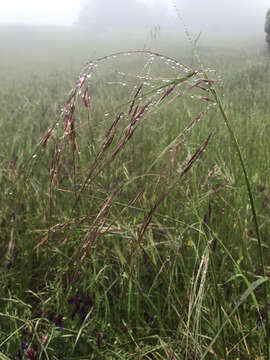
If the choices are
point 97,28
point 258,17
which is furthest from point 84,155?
point 258,17

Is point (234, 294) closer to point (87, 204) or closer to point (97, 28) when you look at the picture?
point (87, 204)

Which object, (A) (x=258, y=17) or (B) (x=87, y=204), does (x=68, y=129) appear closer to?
(B) (x=87, y=204)

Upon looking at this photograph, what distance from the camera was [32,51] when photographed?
30.4 meters

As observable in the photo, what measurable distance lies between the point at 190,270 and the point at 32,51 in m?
32.8

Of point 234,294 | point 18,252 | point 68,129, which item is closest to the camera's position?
point 68,129

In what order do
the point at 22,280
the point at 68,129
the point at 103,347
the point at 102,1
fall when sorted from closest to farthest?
1. the point at 68,129
2. the point at 103,347
3. the point at 22,280
4. the point at 102,1

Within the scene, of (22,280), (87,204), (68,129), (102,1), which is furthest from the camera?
(102,1)

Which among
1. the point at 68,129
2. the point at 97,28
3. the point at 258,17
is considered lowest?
the point at 68,129

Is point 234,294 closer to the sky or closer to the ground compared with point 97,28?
closer to the ground

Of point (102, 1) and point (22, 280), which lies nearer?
point (22, 280)

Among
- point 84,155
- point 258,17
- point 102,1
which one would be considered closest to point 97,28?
point 102,1

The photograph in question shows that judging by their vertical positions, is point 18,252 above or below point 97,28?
below

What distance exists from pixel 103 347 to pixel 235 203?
1001 millimetres

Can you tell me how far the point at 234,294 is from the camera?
4.64 feet
